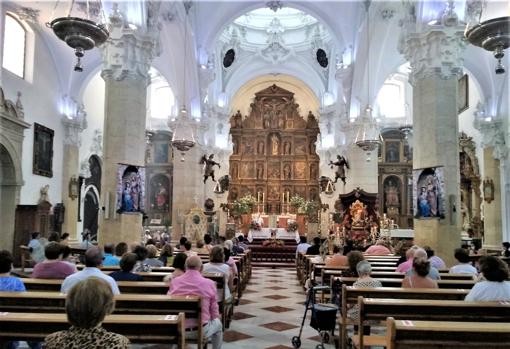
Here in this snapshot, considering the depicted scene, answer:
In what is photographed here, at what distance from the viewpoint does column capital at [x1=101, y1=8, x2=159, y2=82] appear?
11.2 metres

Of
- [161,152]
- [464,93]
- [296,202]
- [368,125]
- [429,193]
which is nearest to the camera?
[429,193]

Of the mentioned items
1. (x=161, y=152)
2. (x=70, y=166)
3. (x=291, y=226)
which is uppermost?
(x=161, y=152)

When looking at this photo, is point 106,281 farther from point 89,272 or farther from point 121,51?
point 121,51

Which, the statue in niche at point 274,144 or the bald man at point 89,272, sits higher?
the statue in niche at point 274,144

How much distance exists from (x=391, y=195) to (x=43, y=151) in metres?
19.9

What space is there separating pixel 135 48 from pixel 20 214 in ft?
25.3

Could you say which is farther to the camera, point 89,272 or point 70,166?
point 70,166

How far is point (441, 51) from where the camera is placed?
1053 centimetres

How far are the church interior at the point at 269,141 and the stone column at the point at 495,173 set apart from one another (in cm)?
6

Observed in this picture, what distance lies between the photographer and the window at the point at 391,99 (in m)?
29.5

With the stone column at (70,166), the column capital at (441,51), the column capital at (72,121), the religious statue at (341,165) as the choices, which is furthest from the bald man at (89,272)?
the religious statue at (341,165)

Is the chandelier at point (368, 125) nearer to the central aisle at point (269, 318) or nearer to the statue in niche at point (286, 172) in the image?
the central aisle at point (269, 318)

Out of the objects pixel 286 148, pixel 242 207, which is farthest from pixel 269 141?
pixel 242 207

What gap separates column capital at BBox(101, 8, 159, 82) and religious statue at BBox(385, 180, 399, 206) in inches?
809
